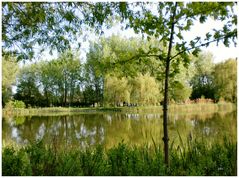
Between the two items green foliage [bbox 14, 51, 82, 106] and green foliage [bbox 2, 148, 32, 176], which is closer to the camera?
green foliage [bbox 2, 148, 32, 176]

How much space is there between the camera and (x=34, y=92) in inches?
1080

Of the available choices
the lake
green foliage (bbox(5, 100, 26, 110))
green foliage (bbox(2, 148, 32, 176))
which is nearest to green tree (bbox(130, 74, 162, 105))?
the lake

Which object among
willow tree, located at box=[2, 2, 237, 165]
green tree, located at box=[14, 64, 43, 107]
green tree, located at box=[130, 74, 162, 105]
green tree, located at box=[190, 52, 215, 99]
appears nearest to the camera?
willow tree, located at box=[2, 2, 237, 165]

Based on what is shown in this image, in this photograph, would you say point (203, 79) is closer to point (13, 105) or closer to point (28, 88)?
point (13, 105)

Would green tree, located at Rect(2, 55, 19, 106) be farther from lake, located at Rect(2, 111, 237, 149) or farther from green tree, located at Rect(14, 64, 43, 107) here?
lake, located at Rect(2, 111, 237, 149)

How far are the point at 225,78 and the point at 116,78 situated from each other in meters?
9.45

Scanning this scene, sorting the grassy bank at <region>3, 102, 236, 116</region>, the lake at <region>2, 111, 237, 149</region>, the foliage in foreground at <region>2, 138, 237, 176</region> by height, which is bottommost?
the lake at <region>2, 111, 237, 149</region>

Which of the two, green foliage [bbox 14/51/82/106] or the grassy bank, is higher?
green foliage [bbox 14/51/82/106]

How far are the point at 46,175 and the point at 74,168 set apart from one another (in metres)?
0.26

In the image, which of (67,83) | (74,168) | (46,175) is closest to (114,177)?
(74,168)

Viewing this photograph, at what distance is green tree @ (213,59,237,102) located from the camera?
18.0 m

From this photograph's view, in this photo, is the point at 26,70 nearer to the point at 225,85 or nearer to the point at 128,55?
the point at 225,85

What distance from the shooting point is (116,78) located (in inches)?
446

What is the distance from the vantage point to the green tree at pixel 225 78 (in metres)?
18.0
